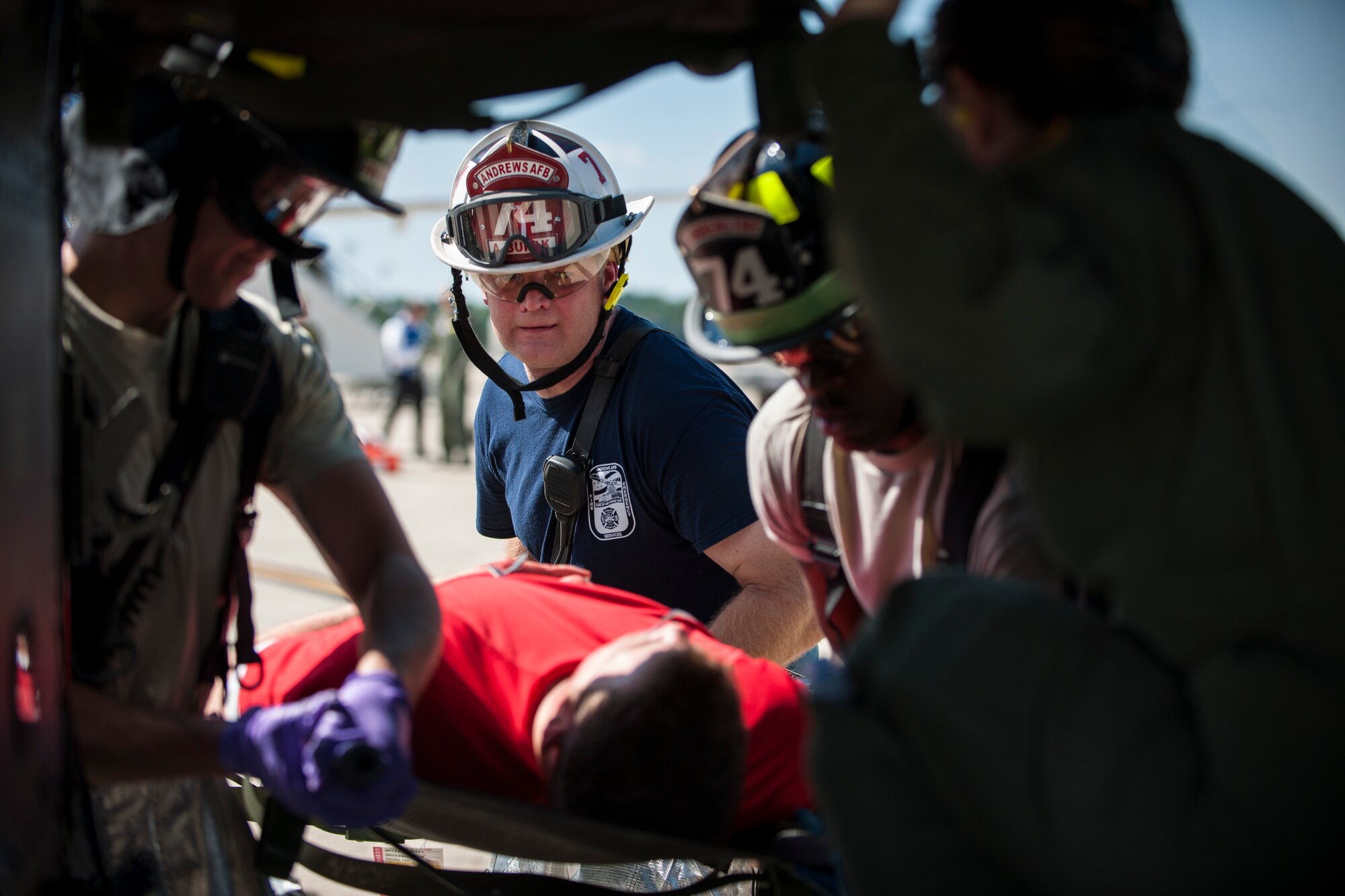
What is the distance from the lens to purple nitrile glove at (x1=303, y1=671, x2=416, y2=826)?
5.62ft

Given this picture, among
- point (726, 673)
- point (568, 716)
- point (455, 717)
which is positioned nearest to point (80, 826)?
point (455, 717)

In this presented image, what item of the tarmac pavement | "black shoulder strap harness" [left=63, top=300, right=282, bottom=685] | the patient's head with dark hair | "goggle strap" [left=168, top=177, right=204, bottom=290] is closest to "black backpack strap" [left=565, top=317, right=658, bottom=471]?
the tarmac pavement

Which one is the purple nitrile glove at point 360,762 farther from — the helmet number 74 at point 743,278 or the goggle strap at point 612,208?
the goggle strap at point 612,208

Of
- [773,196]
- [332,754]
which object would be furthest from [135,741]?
[773,196]

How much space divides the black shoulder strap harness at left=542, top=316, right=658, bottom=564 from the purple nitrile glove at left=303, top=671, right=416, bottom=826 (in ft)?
4.20

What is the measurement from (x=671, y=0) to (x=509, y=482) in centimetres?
206

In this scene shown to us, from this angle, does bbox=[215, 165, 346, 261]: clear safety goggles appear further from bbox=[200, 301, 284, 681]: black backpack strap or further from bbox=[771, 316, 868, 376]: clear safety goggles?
bbox=[771, 316, 868, 376]: clear safety goggles

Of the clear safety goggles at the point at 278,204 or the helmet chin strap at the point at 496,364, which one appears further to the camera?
the helmet chin strap at the point at 496,364

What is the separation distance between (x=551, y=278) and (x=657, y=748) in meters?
1.55

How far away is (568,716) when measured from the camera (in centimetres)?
216

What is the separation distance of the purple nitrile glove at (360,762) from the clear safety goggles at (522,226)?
1.60 metres

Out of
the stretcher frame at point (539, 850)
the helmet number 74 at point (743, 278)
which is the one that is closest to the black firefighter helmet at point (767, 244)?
the helmet number 74 at point (743, 278)

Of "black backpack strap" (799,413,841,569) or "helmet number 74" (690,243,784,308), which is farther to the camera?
"black backpack strap" (799,413,841,569)

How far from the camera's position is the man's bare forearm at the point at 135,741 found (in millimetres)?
1746
